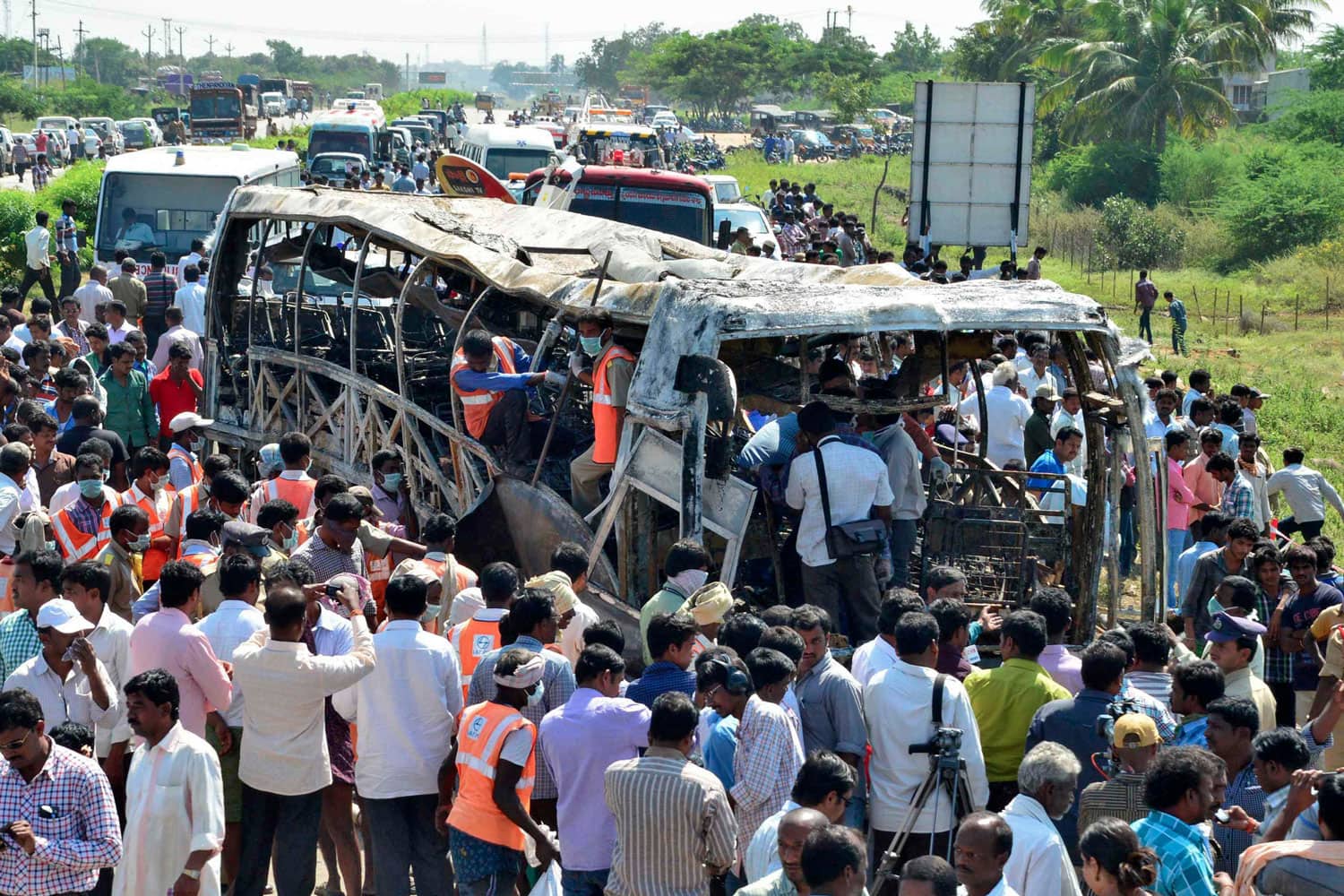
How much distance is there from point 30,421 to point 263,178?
1219 centimetres

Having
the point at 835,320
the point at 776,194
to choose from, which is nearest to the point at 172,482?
the point at 835,320

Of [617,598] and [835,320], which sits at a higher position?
[835,320]

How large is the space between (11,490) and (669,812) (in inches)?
191

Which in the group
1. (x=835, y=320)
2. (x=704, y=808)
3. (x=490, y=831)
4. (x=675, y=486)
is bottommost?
(x=490, y=831)

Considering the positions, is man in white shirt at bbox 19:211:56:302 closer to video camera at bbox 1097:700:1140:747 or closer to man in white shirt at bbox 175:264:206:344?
man in white shirt at bbox 175:264:206:344

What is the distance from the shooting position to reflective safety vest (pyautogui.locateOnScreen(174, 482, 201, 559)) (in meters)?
8.44

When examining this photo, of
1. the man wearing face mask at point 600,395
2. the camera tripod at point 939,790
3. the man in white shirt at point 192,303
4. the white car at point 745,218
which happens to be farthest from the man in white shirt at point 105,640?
the white car at point 745,218

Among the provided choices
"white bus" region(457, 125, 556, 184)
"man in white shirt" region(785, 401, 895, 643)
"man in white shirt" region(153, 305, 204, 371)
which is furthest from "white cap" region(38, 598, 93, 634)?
"white bus" region(457, 125, 556, 184)

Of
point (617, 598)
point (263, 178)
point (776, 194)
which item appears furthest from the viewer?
point (776, 194)

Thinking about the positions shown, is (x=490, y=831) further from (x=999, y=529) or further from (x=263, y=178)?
(x=263, y=178)

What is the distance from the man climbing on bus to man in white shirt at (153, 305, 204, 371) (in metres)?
3.93

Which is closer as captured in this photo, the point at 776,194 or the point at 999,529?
the point at 999,529

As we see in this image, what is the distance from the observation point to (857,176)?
55.8 meters

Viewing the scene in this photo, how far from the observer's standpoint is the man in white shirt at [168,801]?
209 inches
